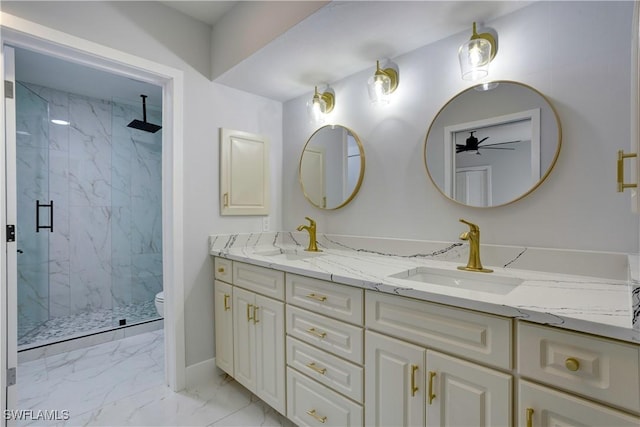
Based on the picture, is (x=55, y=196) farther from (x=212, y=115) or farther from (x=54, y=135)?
(x=212, y=115)

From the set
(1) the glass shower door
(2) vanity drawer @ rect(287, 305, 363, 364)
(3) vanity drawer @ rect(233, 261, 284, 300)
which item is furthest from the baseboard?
(1) the glass shower door

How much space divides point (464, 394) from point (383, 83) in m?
1.58

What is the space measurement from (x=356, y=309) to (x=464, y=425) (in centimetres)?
51

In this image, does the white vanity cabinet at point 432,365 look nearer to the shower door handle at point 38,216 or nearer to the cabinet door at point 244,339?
the cabinet door at point 244,339

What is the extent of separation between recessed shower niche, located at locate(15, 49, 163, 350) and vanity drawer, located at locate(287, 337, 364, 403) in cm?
226

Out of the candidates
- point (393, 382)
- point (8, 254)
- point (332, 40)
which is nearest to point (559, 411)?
point (393, 382)

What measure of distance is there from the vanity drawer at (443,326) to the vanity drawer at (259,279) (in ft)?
1.86

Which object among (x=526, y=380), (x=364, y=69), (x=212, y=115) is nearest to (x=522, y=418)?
(x=526, y=380)

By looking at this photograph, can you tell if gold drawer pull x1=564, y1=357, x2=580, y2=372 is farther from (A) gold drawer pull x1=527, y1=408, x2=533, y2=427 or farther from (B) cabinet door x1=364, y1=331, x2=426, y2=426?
(B) cabinet door x1=364, y1=331, x2=426, y2=426

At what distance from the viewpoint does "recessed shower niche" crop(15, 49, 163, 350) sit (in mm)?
2859

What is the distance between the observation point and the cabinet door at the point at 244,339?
1.80 metres

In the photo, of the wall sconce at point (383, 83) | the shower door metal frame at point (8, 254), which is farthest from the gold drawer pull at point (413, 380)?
the shower door metal frame at point (8, 254)

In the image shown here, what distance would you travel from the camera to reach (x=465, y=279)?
1386mm

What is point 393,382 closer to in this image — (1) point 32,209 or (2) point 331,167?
(2) point 331,167
